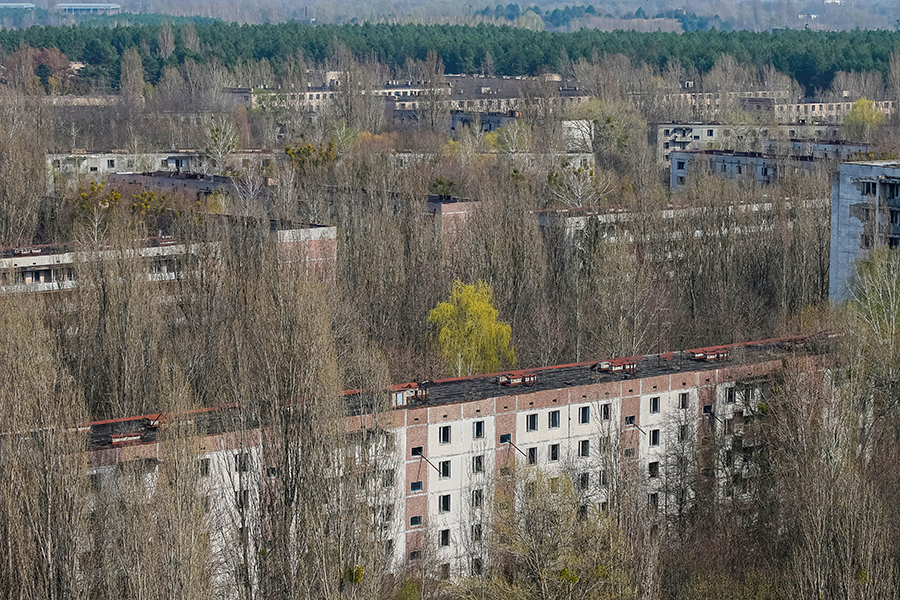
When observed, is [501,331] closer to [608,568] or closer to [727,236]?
[727,236]

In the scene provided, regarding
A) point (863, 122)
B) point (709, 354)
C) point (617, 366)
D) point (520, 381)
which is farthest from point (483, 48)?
point (520, 381)

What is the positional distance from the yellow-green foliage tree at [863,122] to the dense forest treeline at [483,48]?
15.9 metres

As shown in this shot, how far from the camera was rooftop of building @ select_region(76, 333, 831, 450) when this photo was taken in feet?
57.8

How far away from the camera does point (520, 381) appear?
818 inches

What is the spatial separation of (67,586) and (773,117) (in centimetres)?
5153

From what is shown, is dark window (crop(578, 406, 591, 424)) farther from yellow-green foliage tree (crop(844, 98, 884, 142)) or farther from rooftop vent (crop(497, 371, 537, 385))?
yellow-green foliage tree (crop(844, 98, 884, 142))

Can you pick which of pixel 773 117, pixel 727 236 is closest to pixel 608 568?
pixel 727 236

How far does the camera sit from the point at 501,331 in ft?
86.6

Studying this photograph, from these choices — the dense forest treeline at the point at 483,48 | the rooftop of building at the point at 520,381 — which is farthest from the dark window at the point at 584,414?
Answer: the dense forest treeline at the point at 483,48

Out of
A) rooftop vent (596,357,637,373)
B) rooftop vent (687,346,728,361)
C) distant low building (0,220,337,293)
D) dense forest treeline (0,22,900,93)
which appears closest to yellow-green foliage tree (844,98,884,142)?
dense forest treeline (0,22,900,93)

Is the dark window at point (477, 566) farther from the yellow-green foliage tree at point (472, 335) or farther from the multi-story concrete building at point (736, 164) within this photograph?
the multi-story concrete building at point (736, 164)

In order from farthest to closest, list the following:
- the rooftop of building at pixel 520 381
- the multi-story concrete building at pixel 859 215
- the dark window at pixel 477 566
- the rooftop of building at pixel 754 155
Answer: the rooftop of building at pixel 754 155 → the multi-story concrete building at pixel 859 215 → the dark window at pixel 477 566 → the rooftop of building at pixel 520 381

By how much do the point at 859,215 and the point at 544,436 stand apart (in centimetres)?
1102

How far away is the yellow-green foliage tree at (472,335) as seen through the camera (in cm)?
2592
